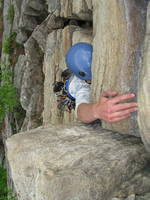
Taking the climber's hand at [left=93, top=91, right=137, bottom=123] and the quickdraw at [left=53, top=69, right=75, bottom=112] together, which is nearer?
the climber's hand at [left=93, top=91, right=137, bottom=123]

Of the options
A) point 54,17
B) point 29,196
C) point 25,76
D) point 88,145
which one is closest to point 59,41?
point 54,17

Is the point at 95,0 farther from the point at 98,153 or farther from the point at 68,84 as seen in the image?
the point at 98,153

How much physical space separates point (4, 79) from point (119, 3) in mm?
10441

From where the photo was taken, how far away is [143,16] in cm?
628

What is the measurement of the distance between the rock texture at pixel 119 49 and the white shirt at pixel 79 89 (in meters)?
0.28

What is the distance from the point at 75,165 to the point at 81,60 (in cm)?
281

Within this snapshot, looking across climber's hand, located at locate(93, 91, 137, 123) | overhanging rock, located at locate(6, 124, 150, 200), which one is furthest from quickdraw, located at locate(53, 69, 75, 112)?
climber's hand, located at locate(93, 91, 137, 123)

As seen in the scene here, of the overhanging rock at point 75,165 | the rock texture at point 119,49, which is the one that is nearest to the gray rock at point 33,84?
the rock texture at point 119,49

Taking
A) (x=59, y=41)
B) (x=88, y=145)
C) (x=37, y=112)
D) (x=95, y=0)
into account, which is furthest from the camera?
(x=37, y=112)

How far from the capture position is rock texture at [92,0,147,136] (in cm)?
625

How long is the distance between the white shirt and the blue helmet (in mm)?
271

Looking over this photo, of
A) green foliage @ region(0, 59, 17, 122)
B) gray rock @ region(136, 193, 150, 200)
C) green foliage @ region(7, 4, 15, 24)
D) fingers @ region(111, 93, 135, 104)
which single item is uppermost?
green foliage @ region(7, 4, 15, 24)

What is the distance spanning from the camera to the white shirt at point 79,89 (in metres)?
7.31

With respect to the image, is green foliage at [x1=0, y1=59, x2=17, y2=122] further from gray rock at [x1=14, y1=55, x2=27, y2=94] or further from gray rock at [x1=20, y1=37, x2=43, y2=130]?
gray rock at [x1=20, y1=37, x2=43, y2=130]
